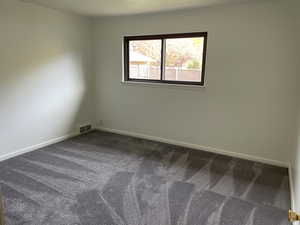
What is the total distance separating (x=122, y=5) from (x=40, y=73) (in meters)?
1.70

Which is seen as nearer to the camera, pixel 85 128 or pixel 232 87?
pixel 232 87

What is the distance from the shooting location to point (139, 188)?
2.46 meters

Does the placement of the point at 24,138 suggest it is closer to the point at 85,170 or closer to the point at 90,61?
the point at 85,170

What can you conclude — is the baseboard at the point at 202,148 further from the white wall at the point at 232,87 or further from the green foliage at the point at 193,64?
the green foliage at the point at 193,64

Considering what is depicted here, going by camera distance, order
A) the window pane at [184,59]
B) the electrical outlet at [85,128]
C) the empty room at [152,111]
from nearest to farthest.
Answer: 1. the empty room at [152,111]
2. the window pane at [184,59]
3. the electrical outlet at [85,128]

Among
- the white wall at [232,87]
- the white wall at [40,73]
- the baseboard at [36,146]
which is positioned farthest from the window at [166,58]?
the baseboard at [36,146]

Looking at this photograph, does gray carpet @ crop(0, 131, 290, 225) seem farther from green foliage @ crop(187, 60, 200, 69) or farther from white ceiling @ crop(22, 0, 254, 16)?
white ceiling @ crop(22, 0, 254, 16)

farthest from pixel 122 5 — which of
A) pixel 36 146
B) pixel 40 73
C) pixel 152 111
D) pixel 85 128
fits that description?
pixel 36 146

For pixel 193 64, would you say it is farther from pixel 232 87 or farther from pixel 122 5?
pixel 122 5

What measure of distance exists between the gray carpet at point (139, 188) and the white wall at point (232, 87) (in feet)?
1.23

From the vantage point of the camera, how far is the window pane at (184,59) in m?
3.45

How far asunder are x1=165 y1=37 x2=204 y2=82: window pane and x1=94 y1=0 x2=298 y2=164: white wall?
191mm

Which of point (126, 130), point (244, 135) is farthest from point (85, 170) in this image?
point (244, 135)

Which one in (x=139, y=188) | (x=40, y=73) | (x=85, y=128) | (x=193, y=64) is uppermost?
(x=193, y=64)
